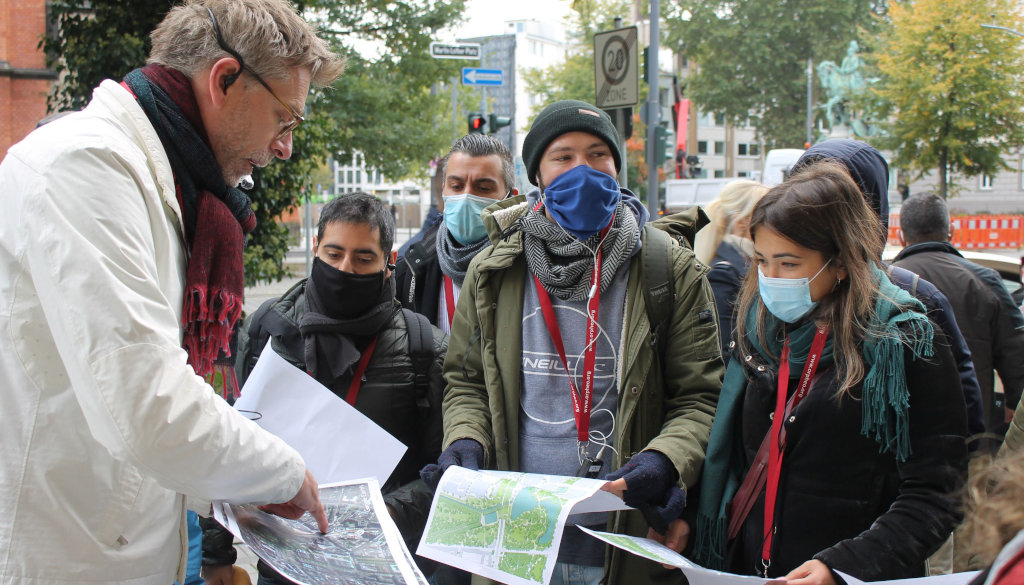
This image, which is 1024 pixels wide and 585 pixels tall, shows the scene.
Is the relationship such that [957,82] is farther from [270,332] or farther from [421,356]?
[270,332]

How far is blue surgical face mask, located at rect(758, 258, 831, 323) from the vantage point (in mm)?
2232

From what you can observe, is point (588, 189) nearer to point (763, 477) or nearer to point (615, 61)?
point (763, 477)

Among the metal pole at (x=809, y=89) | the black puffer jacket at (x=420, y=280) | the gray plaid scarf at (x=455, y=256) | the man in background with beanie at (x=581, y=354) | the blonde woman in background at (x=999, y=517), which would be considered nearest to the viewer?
the blonde woman in background at (x=999, y=517)

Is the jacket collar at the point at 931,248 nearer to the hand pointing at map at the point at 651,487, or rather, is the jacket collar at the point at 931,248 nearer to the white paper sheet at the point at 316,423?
the hand pointing at map at the point at 651,487

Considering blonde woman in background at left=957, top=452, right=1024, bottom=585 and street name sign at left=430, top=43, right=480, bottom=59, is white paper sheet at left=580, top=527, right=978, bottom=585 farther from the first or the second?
street name sign at left=430, top=43, right=480, bottom=59

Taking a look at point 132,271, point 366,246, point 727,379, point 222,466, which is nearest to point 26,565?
point 222,466

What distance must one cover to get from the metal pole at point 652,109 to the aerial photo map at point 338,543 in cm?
917

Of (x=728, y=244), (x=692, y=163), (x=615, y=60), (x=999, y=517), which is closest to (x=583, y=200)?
(x=999, y=517)

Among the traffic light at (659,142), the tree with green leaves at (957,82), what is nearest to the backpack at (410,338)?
the traffic light at (659,142)

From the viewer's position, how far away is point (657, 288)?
2.40m

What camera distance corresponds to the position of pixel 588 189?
8.21 feet

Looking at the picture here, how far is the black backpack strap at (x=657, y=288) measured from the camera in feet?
7.85

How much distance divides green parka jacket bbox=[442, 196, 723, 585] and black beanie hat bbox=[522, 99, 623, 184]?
0.28 m

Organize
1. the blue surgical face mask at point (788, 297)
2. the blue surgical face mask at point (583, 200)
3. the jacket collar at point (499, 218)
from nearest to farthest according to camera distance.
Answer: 1. the blue surgical face mask at point (788, 297)
2. the blue surgical face mask at point (583, 200)
3. the jacket collar at point (499, 218)
